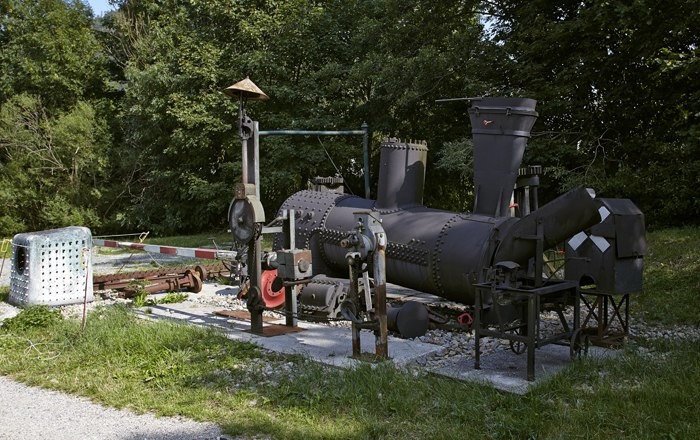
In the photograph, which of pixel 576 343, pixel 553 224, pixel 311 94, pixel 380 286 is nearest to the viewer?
pixel 380 286

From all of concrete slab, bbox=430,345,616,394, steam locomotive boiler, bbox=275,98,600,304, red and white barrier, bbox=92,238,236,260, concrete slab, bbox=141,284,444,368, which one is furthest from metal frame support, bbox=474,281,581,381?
red and white barrier, bbox=92,238,236,260

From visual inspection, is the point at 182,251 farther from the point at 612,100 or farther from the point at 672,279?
the point at 612,100

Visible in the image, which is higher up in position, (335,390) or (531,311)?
(531,311)

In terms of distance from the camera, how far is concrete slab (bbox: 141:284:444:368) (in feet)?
20.9

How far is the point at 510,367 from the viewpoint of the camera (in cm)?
595

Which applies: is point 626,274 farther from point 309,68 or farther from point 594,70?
point 309,68

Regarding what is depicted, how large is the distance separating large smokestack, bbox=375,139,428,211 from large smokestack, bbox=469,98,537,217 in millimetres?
1244

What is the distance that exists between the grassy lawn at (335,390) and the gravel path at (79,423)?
0.13 m

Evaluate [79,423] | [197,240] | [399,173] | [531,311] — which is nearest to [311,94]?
[197,240]

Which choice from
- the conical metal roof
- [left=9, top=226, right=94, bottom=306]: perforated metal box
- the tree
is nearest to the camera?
the conical metal roof

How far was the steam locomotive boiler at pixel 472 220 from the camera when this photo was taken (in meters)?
6.36

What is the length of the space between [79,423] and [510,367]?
12.1 feet

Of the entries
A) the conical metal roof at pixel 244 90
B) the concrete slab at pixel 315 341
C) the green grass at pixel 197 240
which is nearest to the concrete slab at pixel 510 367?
the concrete slab at pixel 315 341

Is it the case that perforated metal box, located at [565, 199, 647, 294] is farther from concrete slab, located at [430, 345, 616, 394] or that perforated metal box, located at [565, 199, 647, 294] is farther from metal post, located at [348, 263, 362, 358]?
metal post, located at [348, 263, 362, 358]
